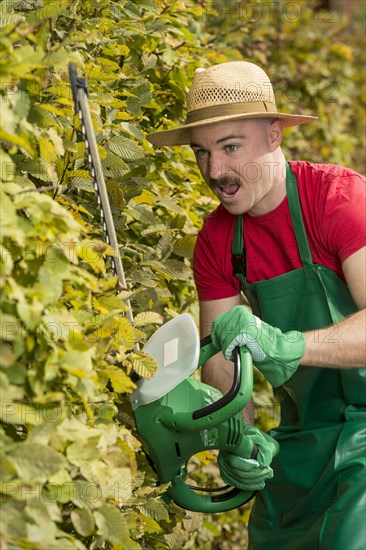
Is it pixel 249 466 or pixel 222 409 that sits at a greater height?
pixel 222 409

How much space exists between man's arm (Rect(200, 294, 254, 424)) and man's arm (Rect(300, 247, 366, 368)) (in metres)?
0.54

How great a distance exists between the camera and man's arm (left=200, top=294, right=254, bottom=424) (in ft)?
9.84

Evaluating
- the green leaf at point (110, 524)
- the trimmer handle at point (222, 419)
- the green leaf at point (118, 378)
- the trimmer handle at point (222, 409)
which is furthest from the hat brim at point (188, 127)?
the green leaf at point (110, 524)

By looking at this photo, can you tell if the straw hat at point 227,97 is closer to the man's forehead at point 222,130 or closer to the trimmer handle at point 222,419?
the man's forehead at point 222,130

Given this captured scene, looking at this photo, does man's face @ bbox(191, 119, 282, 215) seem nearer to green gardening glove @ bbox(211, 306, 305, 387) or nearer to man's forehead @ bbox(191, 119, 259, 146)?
man's forehead @ bbox(191, 119, 259, 146)

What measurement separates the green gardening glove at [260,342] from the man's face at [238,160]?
0.53m

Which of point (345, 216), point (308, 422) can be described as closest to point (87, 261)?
point (345, 216)

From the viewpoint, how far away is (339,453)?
2.67 m

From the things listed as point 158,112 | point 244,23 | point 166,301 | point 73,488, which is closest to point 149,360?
point 73,488

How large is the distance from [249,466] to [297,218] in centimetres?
81

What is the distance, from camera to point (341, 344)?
8.18 ft

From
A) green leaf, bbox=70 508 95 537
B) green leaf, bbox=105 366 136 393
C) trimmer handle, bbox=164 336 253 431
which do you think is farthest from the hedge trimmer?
green leaf, bbox=70 508 95 537

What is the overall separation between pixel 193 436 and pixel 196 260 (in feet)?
2.75

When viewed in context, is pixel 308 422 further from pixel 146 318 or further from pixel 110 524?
pixel 110 524
